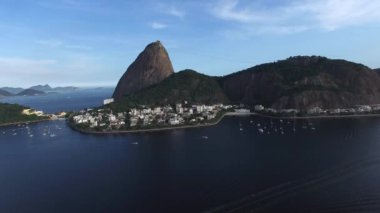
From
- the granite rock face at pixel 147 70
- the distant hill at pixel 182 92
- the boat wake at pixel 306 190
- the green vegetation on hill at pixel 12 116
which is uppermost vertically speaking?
the granite rock face at pixel 147 70

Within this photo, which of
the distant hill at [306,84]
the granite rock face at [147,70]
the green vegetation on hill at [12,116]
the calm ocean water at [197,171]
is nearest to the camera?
the calm ocean water at [197,171]

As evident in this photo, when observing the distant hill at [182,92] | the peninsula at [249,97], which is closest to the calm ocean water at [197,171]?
the peninsula at [249,97]

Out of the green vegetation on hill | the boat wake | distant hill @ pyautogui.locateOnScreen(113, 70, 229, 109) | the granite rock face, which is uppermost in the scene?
the granite rock face

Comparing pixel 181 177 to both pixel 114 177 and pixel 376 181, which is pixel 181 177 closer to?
pixel 114 177

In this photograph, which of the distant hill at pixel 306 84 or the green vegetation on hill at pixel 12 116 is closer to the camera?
the distant hill at pixel 306 84

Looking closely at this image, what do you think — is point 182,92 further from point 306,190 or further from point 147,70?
point 306,190

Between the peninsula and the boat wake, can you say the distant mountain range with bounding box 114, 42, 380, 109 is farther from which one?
the boat wake

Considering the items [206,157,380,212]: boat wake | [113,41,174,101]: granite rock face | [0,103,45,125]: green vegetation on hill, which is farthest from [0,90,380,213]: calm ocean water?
[113,41,174,101]: granite rock face

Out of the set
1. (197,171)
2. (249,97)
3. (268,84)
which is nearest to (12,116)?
(249,97)

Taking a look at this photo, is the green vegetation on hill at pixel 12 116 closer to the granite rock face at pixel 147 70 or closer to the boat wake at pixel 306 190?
the granite rock face at pixel 147 70
